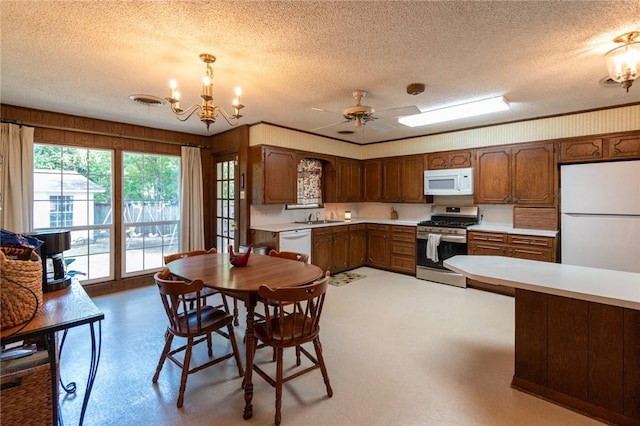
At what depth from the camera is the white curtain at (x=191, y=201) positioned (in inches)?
197

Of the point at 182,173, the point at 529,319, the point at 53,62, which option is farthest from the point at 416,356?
the point at 182,173

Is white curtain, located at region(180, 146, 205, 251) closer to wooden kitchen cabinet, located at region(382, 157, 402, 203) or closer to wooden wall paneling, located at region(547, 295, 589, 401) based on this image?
wooden kitchen cabinet, located at region(382, 157, 402, 203)

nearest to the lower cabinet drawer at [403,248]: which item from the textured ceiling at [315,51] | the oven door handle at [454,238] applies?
the oven door handle at [454,238]

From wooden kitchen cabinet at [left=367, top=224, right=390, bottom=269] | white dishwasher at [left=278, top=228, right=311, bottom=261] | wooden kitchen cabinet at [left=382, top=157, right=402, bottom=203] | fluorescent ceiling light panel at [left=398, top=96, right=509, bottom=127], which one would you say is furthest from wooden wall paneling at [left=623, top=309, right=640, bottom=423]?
wooden kitchen cabinet at [left=382, top=157, right=402, bottom=203]

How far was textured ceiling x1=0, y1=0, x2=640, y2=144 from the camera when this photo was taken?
1.84 meters

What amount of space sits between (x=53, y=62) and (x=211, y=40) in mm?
1491

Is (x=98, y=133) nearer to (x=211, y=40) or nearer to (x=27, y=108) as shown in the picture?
(x=27, y=108)

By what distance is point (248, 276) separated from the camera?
7.40ft

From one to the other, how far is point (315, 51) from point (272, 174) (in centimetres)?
250

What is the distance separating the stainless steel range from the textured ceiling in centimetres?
194

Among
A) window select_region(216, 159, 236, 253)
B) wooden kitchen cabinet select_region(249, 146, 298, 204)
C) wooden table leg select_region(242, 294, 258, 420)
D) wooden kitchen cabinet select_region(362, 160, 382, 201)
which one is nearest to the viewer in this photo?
wooden table leg select_region(242, 294, 258, 420)

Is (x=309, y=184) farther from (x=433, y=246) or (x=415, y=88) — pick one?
(x=415, y=88)

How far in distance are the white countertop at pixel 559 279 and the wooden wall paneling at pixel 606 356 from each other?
0.58 ft

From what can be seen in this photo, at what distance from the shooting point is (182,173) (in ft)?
16.4
